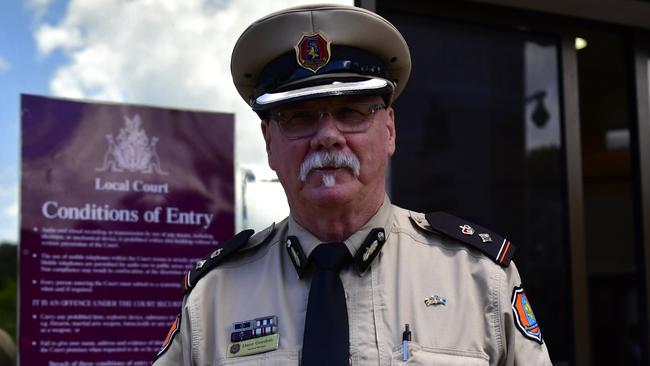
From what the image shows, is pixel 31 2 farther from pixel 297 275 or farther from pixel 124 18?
pixel 297 275

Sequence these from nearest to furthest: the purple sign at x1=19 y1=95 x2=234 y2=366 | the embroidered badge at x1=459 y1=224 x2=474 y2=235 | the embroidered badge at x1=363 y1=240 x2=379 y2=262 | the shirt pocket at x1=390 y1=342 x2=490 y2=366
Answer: the shirt pocket at x1=390 y1=342 x2=490 y2=366, the embroidered badge at x1=363 y1=240 x2=379 y2=262, the embroidered badge at x1=459 y1=224 x2=474 y2=235, the purple sign at x1=19 y1=95 x2=234 y2=366

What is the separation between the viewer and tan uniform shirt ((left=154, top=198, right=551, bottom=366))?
1.72 metres

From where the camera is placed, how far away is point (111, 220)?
303cm

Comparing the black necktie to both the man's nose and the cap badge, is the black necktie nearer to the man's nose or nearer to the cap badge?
the man's nose

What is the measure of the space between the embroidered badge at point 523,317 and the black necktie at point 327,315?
0.37 m

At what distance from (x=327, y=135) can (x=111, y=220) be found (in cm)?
151

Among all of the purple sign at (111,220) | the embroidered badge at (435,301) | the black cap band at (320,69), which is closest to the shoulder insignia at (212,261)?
the black cap band at (320,69)

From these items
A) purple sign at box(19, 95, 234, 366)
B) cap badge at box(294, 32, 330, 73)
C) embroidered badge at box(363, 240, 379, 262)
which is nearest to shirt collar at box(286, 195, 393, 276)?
embroidered badge at box(363, 240, 379, 262)

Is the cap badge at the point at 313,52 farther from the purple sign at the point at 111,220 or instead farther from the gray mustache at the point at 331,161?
the purple sign at the point at 111,220

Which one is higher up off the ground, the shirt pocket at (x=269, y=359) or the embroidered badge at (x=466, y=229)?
the embroidered badge at (x=466, y=229)

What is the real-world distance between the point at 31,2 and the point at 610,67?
3092 millimetres

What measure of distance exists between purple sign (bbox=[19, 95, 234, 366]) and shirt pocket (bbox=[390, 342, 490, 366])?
5.17 feet

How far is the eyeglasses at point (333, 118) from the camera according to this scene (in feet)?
5.96

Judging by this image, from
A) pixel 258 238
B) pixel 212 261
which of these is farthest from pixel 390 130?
pixel 212 261
